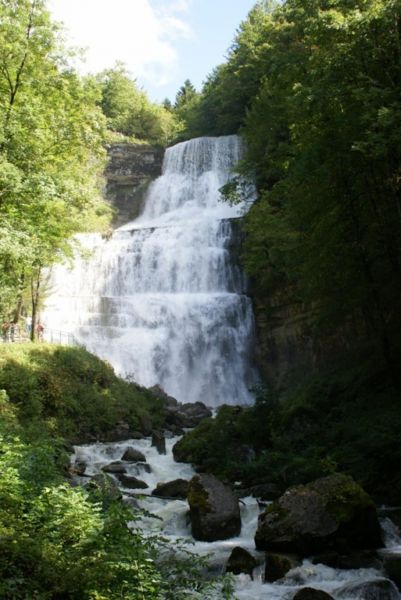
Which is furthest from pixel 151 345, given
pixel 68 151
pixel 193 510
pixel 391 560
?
pixel 391 560

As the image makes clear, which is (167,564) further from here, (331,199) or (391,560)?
(331,199)

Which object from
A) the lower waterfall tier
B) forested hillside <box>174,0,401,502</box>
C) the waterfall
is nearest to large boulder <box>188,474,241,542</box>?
forested hillside <box>174,0,401,502</box>

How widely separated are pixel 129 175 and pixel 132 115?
13.7 m

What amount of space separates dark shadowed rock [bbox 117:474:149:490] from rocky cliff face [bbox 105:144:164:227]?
32942 millimetres

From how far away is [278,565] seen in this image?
7305 mm

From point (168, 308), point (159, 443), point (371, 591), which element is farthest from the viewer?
point (168, 308)

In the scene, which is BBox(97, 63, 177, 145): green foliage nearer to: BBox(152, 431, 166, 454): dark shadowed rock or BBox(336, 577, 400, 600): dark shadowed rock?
BBox(152, 431, 166, 454): dark shadowed rock

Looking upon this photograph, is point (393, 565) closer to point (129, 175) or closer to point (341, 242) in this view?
point (341, 242)

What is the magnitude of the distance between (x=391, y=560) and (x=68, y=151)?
44.3 ft

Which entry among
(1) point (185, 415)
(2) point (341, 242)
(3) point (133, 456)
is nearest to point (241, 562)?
(3) point (133, 456)

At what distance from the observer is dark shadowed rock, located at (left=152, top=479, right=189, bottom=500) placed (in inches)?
440

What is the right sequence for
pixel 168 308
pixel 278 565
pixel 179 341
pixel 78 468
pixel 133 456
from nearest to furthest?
pixel 278 565 → pixel 78 468 → pixel 133 456 → pixel 179 341 → pixel 168 308

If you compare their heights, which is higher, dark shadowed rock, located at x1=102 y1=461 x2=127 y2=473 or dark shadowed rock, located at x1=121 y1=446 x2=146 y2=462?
dark shadowed rock, located at x1=102 y1=461 x2=127 y2=473

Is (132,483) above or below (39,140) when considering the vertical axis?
below
